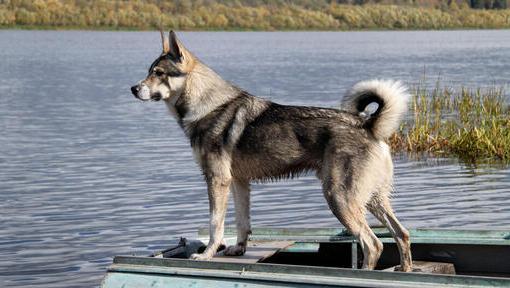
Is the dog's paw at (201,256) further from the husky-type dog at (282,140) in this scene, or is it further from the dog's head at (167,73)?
the dog's head at (167,73)

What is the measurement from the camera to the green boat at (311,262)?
8.45 metres

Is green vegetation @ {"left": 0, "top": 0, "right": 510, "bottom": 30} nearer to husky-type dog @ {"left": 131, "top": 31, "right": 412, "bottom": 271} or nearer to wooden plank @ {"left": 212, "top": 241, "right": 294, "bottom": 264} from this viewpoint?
wooden plank @ {"left": 212, "top": 241, "right": 294, "bottom": 264}

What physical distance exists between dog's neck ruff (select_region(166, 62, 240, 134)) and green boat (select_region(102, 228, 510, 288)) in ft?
3.97

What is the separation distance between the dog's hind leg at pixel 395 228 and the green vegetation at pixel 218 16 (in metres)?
78.8

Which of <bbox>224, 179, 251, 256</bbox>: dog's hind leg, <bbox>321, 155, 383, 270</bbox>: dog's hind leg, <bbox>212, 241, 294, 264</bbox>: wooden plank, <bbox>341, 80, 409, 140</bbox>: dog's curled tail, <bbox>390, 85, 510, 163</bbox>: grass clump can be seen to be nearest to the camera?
<bbox>321, 155, 383, 270</bbox>: dog's hind leg

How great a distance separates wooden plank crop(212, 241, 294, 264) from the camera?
10234 millimetres

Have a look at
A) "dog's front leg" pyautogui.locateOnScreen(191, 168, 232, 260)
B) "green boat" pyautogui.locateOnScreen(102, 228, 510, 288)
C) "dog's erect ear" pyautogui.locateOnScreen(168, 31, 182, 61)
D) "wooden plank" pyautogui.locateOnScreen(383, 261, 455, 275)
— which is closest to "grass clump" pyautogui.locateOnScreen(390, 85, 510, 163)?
"green boat" pyautogui.locateOnScreen(102, 228, 510, 288)

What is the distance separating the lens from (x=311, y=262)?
1077cm

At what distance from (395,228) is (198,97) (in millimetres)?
2127

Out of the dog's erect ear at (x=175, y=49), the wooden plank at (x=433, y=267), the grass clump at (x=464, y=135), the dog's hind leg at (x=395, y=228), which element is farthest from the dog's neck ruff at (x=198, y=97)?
the grass clump at (x=464, y=135)

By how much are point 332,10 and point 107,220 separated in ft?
295

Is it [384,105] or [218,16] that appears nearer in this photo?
[384,105]

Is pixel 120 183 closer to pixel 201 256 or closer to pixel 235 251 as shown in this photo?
pixel 235 251

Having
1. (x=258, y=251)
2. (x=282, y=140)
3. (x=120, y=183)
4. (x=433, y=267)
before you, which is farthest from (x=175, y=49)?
(x=120, y=183)
